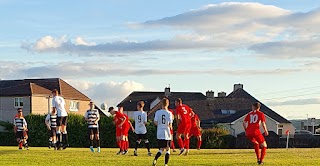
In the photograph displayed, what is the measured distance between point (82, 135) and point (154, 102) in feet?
169

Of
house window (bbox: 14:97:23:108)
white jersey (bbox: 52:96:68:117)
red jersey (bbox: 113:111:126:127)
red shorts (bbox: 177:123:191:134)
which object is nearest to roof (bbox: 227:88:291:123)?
house window (bbox: 14:97:23:108)

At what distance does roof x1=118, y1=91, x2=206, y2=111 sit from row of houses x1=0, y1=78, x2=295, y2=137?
1.62ft

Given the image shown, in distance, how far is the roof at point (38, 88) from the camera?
7819 centimetres

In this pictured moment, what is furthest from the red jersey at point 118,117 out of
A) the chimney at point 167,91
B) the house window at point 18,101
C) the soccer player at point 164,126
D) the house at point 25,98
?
the chimney at point 167,91

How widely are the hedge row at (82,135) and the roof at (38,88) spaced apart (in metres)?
23.0

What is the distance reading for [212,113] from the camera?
89.7m

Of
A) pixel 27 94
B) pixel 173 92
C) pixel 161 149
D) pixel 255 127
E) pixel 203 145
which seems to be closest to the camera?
pixel 161 149

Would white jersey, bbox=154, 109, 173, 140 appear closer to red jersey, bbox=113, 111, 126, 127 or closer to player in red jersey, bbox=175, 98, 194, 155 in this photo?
player in red jersey, bbox=175, 98, 194, 155

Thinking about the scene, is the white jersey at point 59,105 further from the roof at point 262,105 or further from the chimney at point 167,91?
the chimney at point 167,91

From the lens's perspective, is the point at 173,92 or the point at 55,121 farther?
the point at 173,92

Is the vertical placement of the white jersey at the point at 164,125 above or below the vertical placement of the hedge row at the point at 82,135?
above

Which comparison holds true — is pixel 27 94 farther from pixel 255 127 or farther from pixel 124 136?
pixel 255 127

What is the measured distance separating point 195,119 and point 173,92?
74.5 metres

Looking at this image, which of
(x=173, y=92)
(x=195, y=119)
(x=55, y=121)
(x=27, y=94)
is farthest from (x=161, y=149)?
(x=173, y=92)
